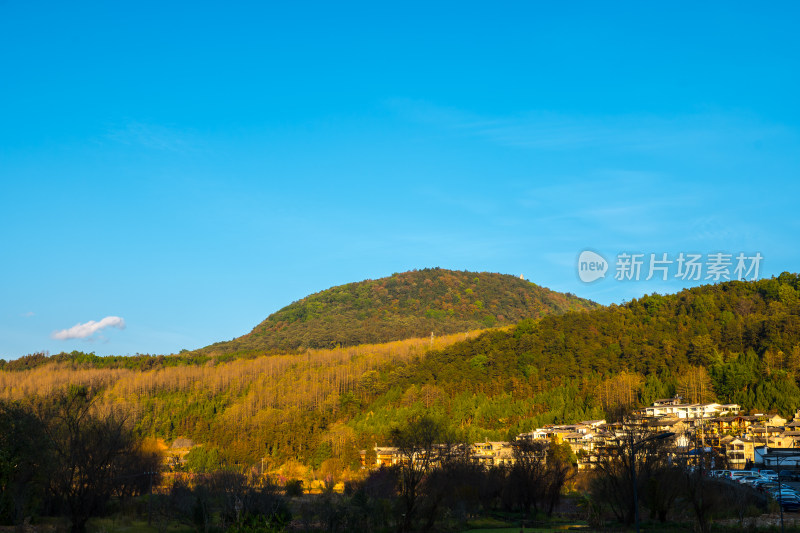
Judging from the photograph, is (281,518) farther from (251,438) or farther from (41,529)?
(251,438)

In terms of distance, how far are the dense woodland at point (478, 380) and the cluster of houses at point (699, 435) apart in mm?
4321

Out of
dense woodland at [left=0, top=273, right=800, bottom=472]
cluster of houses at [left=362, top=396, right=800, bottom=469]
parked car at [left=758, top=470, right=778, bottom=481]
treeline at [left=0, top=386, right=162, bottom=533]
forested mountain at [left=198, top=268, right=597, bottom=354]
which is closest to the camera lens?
treeline at [left=0, top=386, right=162, bottom=533]

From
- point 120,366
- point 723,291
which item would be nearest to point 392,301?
point 120,366

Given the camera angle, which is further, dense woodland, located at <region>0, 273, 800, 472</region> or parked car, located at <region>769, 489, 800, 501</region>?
dense woodland, located at <region>0, 273, 800, 472</region>

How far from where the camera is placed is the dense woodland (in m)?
80.8

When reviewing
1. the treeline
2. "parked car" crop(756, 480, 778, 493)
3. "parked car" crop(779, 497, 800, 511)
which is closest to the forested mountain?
the treeline

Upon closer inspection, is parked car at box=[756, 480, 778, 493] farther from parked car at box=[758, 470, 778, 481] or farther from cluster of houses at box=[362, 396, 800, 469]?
cluster of houses at box=[362, 396, 800, 469]

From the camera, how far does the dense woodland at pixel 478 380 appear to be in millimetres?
80812

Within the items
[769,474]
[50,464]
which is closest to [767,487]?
[769,474]

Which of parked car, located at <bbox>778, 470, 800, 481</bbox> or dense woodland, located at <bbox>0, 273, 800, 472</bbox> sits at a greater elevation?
dense woodland, located at <bbox>0, 273, 800, 472</bbox>

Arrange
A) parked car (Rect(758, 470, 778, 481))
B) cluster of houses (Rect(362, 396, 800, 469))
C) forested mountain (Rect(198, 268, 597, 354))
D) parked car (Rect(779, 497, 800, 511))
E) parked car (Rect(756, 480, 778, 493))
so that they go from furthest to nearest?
forested mountain (Rect(198, 268, 597, 354)) < cluster of houses (Rect(362, 396, 800, 469)) < parked car (Rect(758, 470, 778, 481)) < parked car (Rect(756, 480, 778, 493)) < parked car (Rect(779, 497, 800, 511))

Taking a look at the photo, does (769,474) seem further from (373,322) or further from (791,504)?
(373,322)

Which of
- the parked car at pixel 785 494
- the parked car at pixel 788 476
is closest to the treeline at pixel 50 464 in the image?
the parked car at pixel 785 494

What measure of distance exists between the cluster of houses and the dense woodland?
14.2 feet
